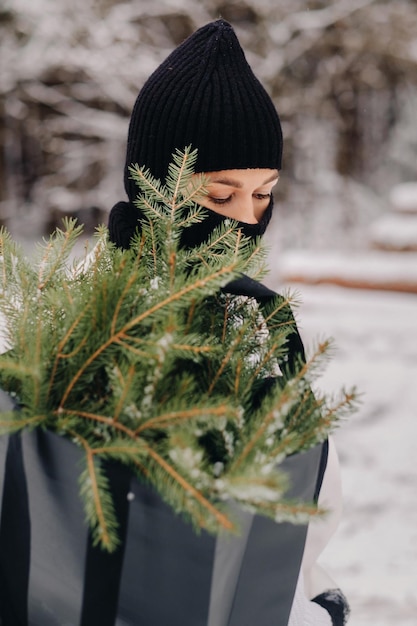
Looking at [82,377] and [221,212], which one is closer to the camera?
[82,377]

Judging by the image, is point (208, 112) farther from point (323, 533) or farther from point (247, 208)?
point (323, 533)

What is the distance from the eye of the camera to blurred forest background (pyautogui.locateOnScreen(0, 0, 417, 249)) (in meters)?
7.11

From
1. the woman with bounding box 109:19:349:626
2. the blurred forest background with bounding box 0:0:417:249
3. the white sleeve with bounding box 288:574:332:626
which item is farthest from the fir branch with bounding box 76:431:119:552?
the blurred forest background with bounding box 0:0:417:249

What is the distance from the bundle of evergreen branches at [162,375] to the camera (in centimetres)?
65

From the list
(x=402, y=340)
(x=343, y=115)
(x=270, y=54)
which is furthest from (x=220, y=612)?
(x=343, y=115)

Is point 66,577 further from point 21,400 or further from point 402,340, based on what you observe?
point 402,340

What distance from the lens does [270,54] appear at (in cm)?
691

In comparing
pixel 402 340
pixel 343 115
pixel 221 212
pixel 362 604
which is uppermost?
pixel 343 115

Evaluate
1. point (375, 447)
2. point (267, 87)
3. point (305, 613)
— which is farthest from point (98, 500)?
Answer: point (267, 87)

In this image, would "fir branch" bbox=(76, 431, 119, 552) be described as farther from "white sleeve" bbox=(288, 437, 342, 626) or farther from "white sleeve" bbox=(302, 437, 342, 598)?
"white sleeve" bbox=(302, 437, 342, 598)

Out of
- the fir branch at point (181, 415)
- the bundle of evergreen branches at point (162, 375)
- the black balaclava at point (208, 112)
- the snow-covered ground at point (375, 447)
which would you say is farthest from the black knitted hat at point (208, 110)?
the fir branch at point (181, 415)

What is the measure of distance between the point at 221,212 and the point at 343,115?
924 centimetres

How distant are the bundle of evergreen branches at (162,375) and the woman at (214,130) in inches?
21.0

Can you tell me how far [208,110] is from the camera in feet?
4.84
